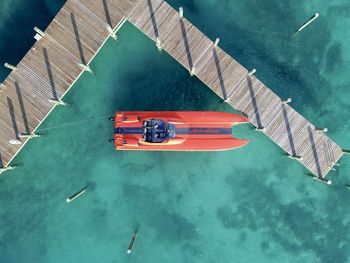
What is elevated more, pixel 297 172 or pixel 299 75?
pixel 299 75

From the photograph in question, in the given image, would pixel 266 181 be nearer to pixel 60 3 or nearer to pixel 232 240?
pixel 232 240

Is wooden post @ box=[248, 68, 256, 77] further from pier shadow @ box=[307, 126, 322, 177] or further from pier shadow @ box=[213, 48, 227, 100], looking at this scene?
pier shadow @ box=[307, 126, 322, 177]

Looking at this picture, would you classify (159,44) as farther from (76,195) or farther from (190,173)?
(76,195)

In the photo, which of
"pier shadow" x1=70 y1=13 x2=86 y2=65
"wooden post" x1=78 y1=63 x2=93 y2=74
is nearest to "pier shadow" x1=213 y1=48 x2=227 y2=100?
"wooden post" x1=78 y1=63 x2=93 y2=74

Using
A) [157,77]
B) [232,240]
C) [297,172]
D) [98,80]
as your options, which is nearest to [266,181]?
[297,172]

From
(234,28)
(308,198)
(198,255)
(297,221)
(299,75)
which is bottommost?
(198,255)

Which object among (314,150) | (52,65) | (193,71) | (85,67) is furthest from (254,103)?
(52,65)

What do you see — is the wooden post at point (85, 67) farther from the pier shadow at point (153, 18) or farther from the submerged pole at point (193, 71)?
the submerged pole at point (193, 71)
